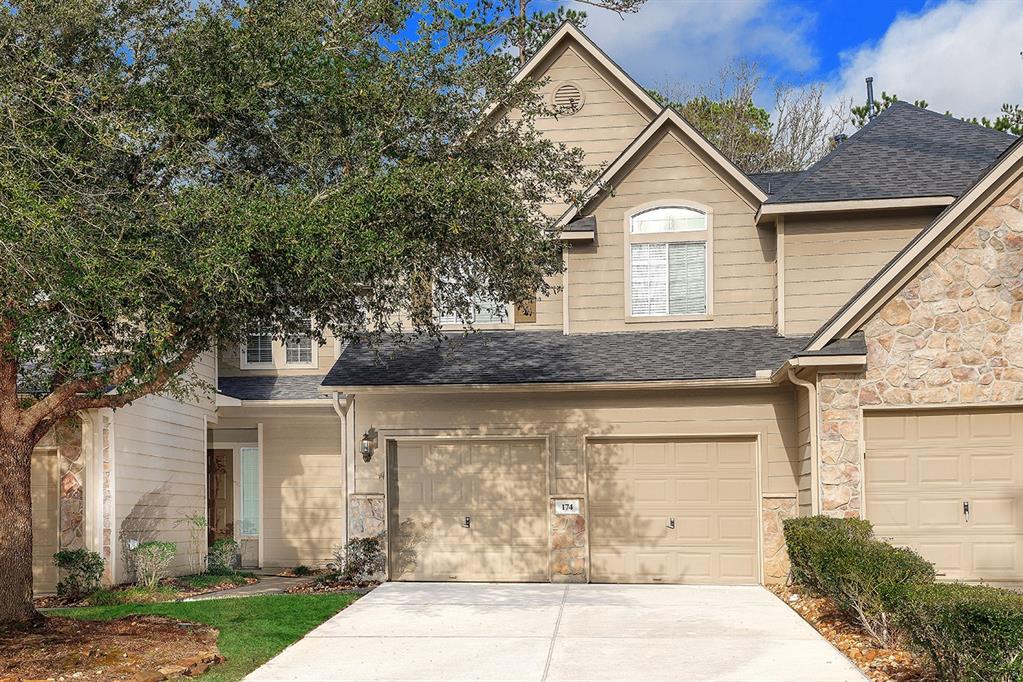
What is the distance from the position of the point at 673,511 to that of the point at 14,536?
895 centimetres

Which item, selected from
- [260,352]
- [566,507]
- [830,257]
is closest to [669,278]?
[830,257]

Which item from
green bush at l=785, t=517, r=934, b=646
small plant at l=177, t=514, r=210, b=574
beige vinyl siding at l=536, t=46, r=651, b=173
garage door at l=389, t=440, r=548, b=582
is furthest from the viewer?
beige vinyl siding at l=536, t=46, r=651, b=173

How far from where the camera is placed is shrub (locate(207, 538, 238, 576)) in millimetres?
18422

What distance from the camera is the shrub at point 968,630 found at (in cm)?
682

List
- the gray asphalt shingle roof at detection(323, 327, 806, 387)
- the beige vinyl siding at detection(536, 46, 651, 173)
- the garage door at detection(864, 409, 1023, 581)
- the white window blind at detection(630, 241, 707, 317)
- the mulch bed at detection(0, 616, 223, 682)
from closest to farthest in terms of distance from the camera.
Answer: the mulch bed at detection(0, 616, 223, 682) → the garage door at detection(864, 409, 1023, 581) → the gray asphalt shingle roof at detection(323, 327, 806, 387) → the white window blind at detection(630, 241, 707, 317) → the beige vinyl siding at detection(536, 46, 651, 173)

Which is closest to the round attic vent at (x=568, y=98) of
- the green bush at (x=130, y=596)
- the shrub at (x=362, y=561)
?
the shrub at (x=362, y=561)

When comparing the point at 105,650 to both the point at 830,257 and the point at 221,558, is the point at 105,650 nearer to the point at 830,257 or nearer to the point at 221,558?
the point at 221,558

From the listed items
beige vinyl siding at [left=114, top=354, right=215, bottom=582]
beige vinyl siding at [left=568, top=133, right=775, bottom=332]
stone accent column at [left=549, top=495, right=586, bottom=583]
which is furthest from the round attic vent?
beige vinyl siding at [left=114, top=354, right=215, bottom=582]

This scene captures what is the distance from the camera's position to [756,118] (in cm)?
3175

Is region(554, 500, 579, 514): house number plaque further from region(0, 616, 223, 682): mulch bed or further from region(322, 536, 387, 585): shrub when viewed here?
region(0, 616, 223, 682): mulch bed

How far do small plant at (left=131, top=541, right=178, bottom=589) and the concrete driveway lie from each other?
3231 mm

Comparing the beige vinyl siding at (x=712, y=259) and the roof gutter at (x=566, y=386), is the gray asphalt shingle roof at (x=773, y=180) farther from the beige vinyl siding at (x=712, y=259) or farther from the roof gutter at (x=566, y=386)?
the roof gutter at (x=566, y=386)

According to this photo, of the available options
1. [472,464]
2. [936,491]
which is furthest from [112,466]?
[936,491]

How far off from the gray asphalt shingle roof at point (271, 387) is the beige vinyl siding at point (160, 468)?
57cm
